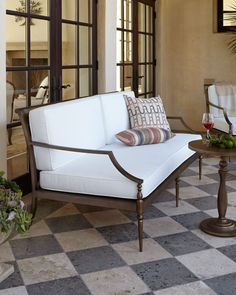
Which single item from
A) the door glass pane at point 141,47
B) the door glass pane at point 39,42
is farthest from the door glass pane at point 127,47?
the door glass pane at point 39,42

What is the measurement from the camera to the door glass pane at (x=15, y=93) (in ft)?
11.7

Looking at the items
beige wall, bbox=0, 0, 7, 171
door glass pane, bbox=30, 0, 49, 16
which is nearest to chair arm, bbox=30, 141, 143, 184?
beige wall, bbox=0, 0, 7, 171

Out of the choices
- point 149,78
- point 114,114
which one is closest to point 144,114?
point 114,114

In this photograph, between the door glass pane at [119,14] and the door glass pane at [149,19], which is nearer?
the door glass pane at [119,14]

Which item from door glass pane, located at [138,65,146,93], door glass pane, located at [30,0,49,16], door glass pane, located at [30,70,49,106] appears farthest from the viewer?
door glass pane, located at [138,65,146,93]

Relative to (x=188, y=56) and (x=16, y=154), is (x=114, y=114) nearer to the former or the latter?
(x=16, y=154)

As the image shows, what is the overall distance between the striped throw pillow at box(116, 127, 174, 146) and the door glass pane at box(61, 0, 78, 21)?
4.22ft

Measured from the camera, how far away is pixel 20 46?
12.1 ft

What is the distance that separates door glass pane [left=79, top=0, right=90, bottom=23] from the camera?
4.55 meters

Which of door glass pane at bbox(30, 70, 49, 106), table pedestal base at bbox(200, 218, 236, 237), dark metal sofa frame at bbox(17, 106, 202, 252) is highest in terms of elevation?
door glass pane at bbox(30, 70, 49, 106)

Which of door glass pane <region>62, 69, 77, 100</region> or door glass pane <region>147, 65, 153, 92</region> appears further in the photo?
door glass pane <region>147, 65, 153, 92</region>

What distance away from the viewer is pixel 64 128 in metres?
3.24

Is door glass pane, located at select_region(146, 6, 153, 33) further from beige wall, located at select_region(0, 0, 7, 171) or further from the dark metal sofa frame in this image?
the dark metal sofa frame

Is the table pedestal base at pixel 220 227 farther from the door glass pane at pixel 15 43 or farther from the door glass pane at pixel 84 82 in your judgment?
the door glass pane at pixel 84 82
